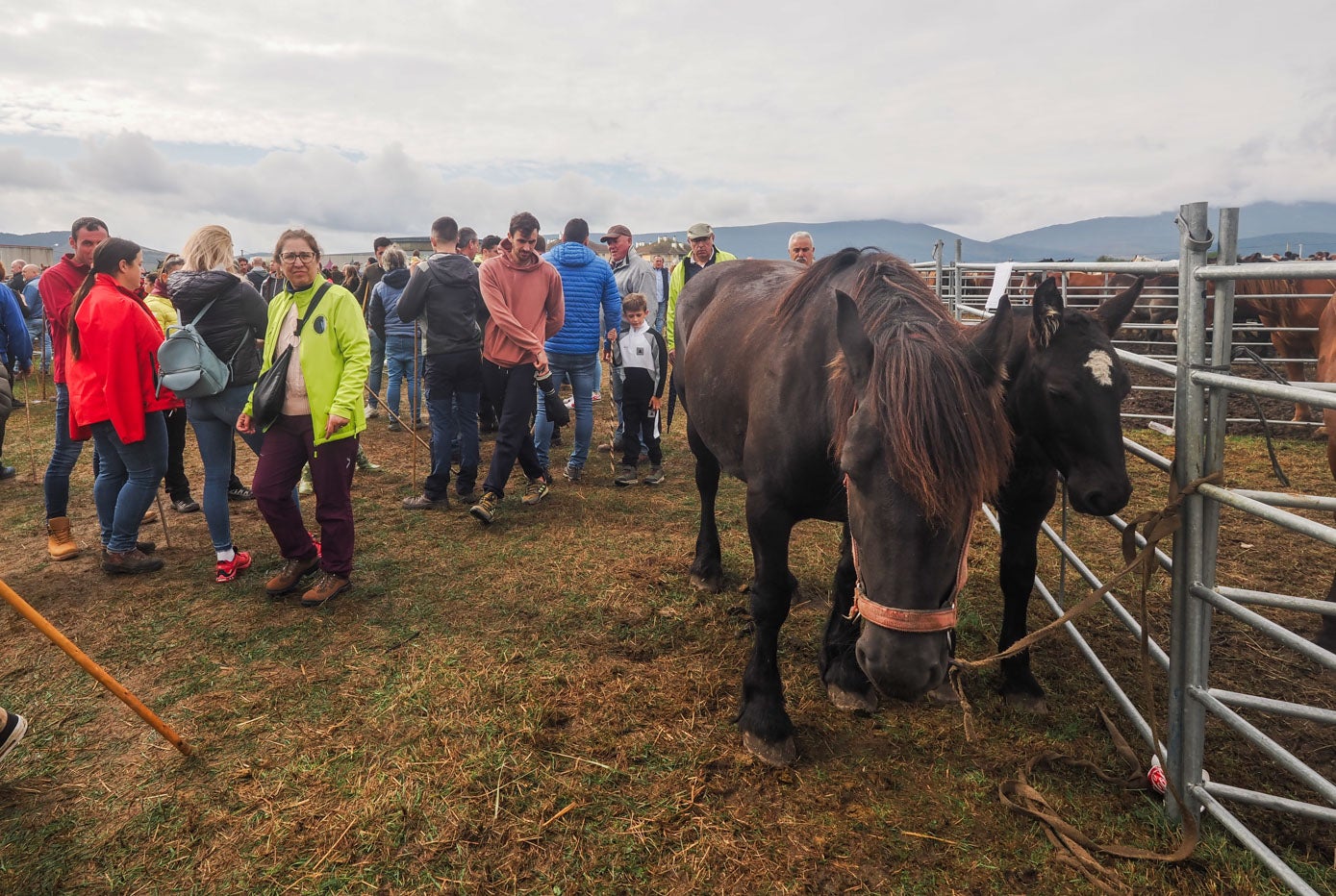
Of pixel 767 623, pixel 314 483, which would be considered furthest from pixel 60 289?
pixel 767 623

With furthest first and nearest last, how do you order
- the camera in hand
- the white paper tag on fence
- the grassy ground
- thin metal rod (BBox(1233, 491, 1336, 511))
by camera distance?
the camera in hand → the white paper tag on fence → the grassy ground → thin metal rod (BBox(1233, 491, 1336, 511))

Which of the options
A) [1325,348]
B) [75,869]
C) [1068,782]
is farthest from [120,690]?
[1325,348]

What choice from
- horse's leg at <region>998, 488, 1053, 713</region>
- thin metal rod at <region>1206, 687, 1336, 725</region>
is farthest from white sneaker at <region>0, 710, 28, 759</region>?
thin metal rod at <region>1206, 687, 1336, 725</region>

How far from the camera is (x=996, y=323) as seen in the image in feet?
7.48

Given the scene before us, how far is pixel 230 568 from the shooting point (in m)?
4.77

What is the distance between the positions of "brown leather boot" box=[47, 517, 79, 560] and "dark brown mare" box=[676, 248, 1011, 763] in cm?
493

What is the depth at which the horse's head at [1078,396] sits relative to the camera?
280 centimetres

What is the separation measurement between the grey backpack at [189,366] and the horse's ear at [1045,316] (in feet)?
15.7

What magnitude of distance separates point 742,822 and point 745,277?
321 cm

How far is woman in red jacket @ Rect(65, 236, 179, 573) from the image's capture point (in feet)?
14.5

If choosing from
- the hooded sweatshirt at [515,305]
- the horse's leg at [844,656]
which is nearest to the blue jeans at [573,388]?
the hooded sweatshirt at [515,305]

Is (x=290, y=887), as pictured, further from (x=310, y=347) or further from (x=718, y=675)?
(x=310, y=347)

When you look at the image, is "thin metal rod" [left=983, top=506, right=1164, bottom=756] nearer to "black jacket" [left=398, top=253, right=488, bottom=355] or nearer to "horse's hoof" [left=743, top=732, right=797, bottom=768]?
"horse's hoof" [left=743, top=732, right=797, bottom=768]

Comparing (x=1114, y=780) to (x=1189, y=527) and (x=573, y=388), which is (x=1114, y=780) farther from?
(x=573, y=388)
